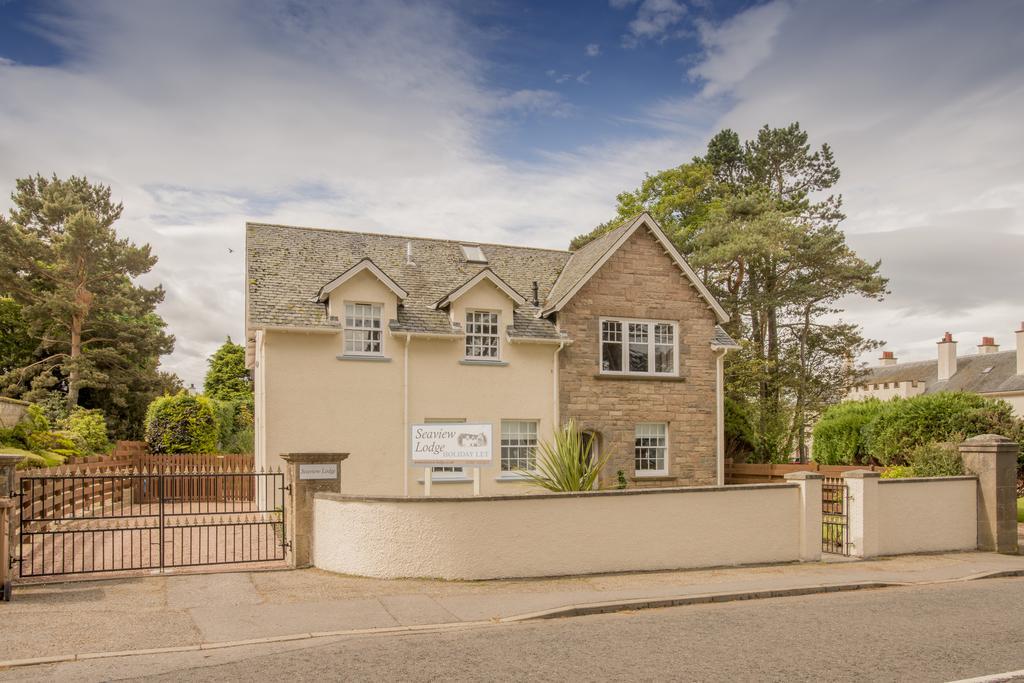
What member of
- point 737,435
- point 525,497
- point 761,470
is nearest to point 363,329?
point 525,497

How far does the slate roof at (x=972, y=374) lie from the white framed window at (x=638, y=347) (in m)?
27.1

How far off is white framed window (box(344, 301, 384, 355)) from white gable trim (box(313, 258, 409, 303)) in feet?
2.13

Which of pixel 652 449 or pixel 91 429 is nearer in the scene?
pixel 652 449

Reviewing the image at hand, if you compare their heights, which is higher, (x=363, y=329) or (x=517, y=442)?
(x=363, y=329)

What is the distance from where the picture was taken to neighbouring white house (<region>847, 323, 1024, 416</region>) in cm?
5369

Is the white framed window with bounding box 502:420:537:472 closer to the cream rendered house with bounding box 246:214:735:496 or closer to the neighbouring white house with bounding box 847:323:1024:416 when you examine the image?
the cream rendered house with bounding box 246:214:735:496

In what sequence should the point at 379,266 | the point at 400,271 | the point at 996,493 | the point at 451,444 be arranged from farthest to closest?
1. the point at 400,271
2. the point at 379,266
3. the point at 996,493
4. the point at 451,444

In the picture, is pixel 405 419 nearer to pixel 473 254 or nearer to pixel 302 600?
pixel 473 254

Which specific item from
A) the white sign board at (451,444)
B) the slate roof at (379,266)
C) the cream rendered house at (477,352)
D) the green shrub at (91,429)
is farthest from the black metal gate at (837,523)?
the green shrub at (91,429)

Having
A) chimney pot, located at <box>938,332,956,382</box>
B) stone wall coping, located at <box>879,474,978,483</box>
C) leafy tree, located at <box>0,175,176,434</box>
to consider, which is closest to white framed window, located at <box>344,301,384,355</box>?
stone wall coping, located at <box>879,474,978,483</box>

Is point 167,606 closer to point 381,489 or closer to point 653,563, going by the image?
point 653,563

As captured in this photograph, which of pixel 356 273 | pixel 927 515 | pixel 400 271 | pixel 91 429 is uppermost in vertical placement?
pixel 400 271

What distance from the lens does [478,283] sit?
2416 cm

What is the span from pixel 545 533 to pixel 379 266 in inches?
546
